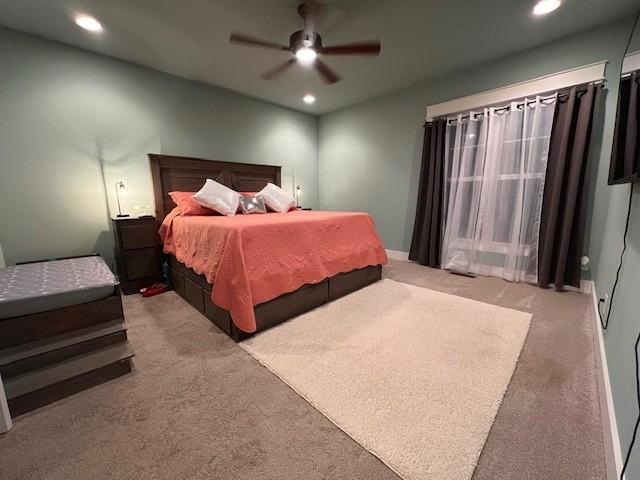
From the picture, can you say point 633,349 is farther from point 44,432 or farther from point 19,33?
point 19,33

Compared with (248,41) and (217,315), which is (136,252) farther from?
(248,41)

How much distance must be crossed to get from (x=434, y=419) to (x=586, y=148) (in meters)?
3.09

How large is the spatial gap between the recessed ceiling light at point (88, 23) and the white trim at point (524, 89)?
3.81m

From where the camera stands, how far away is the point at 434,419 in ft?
4.01

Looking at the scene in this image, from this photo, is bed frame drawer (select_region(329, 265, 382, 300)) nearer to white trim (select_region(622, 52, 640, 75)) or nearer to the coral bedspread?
the coral bedspread

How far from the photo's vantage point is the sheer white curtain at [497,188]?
290 centimetres

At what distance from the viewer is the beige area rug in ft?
3.62

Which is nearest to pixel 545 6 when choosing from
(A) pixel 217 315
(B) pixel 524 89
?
(B) pixel 524 89

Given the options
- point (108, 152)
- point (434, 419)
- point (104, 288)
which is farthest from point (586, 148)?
point (108, 152)

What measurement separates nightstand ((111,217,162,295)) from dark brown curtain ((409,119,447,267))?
355 cm

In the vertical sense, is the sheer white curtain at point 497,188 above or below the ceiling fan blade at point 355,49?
below

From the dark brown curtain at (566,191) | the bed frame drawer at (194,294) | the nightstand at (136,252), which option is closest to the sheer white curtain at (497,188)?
the dark brown curtain at (566,191)

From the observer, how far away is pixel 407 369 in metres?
1.57

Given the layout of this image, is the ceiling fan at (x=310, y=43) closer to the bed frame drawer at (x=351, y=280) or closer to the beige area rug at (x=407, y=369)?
the bed frame drawer at (x=351, y=280)
